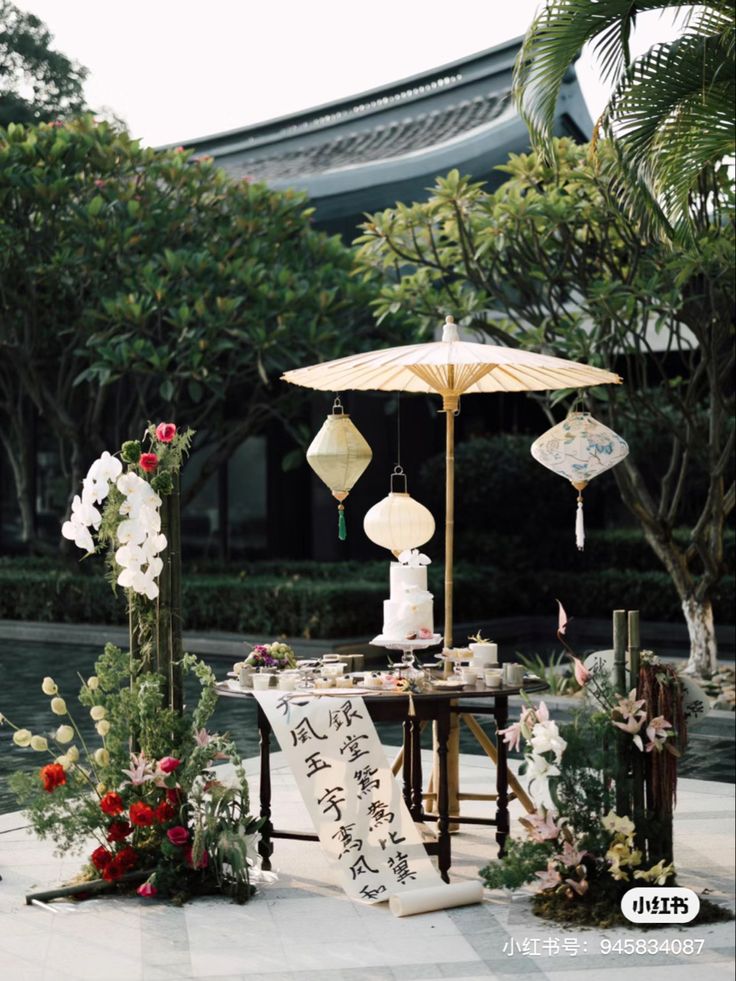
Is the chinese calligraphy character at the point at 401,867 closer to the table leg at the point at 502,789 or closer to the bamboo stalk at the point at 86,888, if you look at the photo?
the table leg at the point at 502,789

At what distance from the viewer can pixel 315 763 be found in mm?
6500

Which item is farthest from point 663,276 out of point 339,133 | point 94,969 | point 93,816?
point 339,133

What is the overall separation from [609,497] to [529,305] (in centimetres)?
874

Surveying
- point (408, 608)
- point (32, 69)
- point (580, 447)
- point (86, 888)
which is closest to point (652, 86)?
point (580, 447)

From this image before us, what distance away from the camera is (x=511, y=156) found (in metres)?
12.3

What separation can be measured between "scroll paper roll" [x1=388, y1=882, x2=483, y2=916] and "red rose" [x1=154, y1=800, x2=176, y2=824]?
3.47 feet

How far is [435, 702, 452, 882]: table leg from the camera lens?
6.55 metres

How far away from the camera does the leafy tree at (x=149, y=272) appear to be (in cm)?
1655

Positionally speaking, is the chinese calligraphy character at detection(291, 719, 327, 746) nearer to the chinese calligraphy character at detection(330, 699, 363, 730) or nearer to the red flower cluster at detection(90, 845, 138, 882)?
the chinese calligraphy character at detection(330, 699, 363, 730)

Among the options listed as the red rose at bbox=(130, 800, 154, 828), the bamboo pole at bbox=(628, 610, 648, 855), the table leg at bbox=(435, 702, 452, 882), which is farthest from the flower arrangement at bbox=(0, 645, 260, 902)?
the bamboo pole at bbox=(628, 610, 648, 855)

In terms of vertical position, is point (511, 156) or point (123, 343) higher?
point (511, 156)

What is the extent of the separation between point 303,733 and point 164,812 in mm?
721

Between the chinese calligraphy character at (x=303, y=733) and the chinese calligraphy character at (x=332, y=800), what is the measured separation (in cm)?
25

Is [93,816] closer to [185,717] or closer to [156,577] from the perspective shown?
[185,717]
